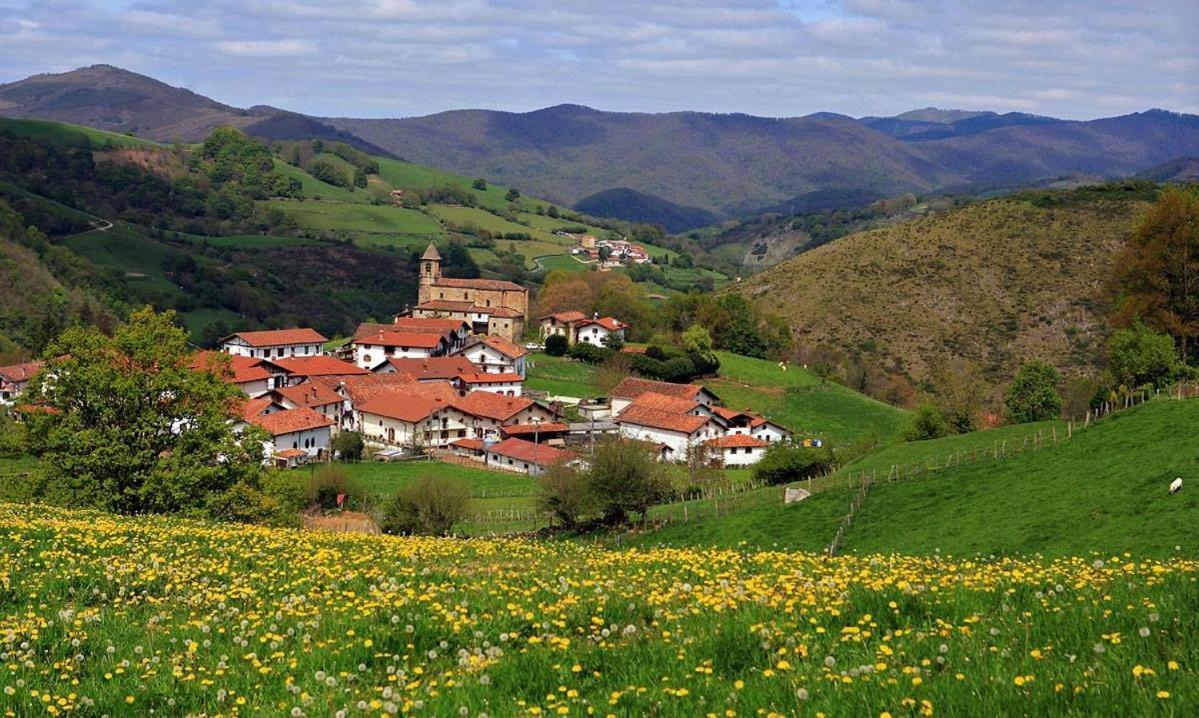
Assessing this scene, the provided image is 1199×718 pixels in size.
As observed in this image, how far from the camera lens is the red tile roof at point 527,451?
80500mm

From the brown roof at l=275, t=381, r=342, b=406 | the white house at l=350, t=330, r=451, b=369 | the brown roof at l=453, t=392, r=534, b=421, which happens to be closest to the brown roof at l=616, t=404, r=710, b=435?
the brown roof at l=453, t=392, r=534, b=421

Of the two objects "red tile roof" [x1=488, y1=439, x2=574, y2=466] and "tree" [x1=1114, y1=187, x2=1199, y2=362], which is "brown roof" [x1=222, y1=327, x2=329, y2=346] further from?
"tree" [x1=1114, y1=187, x2=1199, y2=362]

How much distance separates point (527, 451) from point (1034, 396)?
38275 millimetres

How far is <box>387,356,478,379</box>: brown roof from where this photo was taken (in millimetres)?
108875

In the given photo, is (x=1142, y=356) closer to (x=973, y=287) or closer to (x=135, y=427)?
(x=135, y=427)

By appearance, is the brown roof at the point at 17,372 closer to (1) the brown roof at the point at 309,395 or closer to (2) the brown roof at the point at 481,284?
(1) the brown roof at the point at 309,395

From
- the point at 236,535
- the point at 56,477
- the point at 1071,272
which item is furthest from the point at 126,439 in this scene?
the point at 1071,272

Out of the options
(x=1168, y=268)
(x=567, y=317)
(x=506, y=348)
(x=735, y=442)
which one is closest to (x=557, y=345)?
(x=567, y=317)

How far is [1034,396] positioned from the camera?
74.6 m

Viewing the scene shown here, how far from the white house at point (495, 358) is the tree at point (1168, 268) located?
6312 centimetres

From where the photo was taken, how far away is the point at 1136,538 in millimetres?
26875

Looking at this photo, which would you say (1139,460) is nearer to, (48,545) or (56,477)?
(48,545)

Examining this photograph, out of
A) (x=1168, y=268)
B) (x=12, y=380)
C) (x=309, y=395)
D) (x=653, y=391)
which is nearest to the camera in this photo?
(x=1168, y=268)

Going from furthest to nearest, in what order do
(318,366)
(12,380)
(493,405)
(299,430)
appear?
(318,366) → (12,380) → (493,405) → (299,430)
